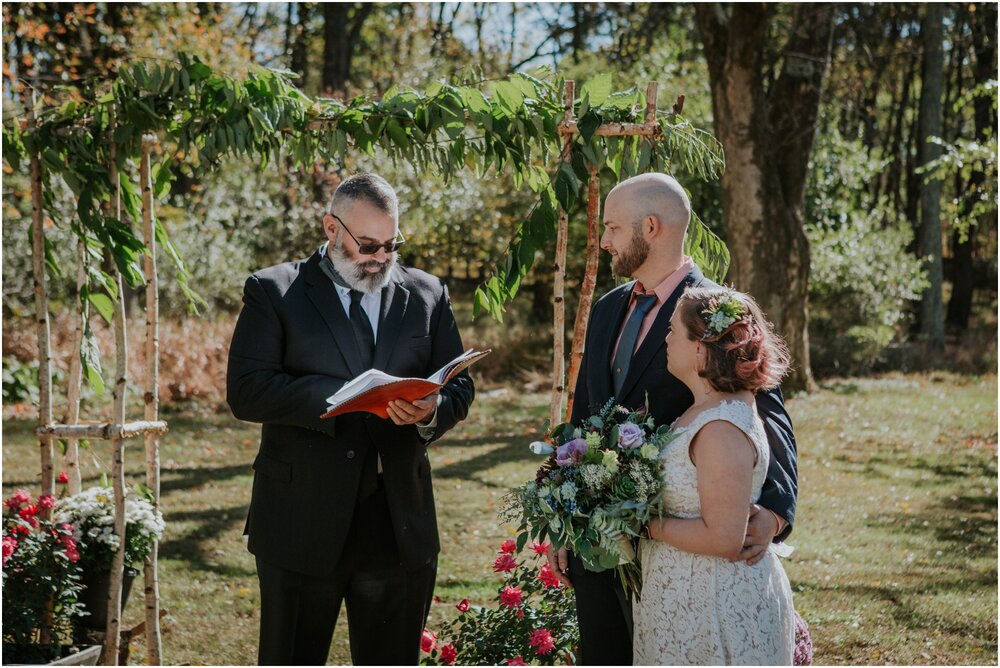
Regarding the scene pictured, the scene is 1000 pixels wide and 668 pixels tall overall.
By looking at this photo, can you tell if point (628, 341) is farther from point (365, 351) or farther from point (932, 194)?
point (932, 194)

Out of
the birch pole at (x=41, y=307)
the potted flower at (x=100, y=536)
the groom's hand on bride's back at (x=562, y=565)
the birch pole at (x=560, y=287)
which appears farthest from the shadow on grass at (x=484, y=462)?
the groom's hand on bride's back at (x=562, y=565)

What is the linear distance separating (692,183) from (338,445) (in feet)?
42.2

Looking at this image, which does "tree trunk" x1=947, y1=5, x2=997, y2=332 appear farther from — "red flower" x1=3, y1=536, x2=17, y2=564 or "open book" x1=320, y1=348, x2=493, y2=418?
"red flower" x1=3, y1=536, x2=17, y2=564

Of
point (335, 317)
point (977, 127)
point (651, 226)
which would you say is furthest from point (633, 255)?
point (977, 127)

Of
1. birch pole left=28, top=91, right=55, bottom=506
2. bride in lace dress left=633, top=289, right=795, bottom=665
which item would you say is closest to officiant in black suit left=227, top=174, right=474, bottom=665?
bride in lace dress left=633, top=289, right=795, bottom=665

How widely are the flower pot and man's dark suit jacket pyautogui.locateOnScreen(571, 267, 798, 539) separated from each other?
290 centimetres

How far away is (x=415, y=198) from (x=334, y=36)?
13.2 ft

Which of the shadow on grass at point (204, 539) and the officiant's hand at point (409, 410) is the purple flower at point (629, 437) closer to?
the officiant's hand at point (409, 410)

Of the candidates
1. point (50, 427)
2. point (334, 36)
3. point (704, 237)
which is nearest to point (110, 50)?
point (334, 36)

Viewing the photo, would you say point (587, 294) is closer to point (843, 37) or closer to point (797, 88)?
point (797, 88)

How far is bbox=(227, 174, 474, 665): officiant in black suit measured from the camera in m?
3.40

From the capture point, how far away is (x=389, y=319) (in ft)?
11.8

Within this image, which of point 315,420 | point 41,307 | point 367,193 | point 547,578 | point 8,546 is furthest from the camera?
point 41,307

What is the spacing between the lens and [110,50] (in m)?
19.2
